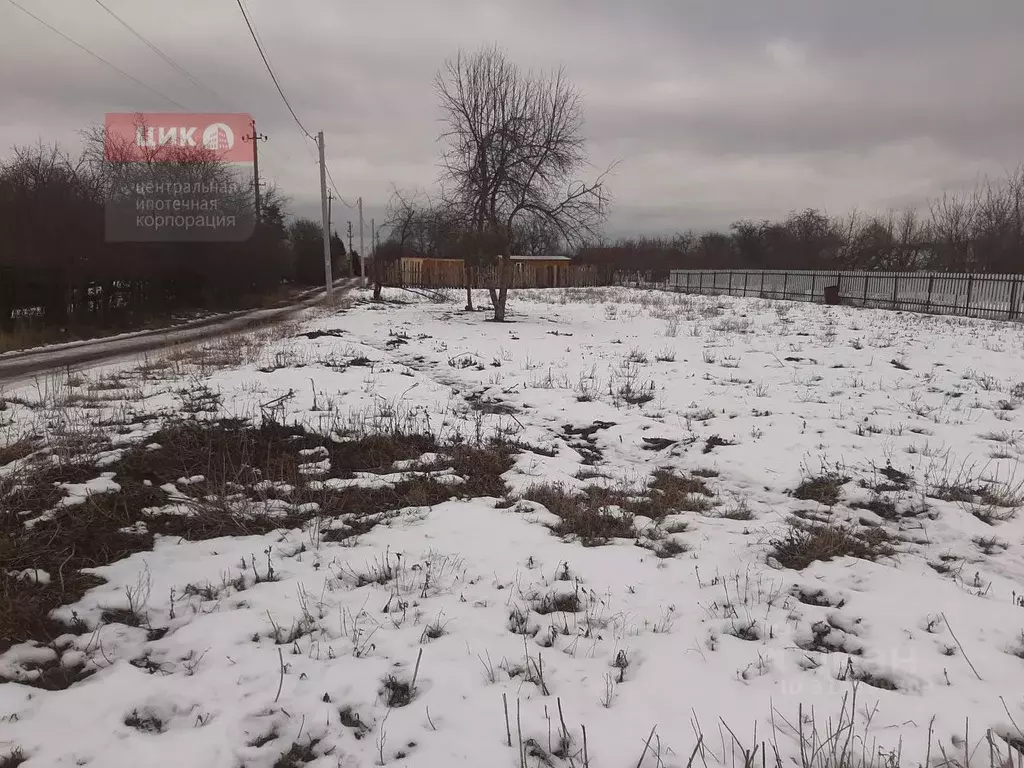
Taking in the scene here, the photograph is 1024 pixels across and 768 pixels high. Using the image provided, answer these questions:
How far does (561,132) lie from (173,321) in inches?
579

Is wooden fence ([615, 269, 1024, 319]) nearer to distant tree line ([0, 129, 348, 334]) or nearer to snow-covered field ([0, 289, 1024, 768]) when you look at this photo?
snow-covered field ([0, 289, 1024, 768])

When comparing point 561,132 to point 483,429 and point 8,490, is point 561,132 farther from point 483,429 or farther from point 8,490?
point 8,490

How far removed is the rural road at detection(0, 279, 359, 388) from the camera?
9.80m

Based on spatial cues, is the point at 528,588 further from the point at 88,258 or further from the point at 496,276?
the point at 496,276

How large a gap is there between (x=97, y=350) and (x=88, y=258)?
18.4 ft

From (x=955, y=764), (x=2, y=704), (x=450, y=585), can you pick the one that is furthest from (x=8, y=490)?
(x=955, y=764)

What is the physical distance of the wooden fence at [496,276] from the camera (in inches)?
1503

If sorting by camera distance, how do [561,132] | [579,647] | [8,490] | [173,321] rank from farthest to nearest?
1. [173,321]
2. [561,132]
3. [8,490]
4. [579,647]

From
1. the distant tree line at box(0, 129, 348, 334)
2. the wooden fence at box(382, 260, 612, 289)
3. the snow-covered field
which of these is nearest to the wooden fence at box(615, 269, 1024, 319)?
the wooden fence at box(382, 260, 612, 289)

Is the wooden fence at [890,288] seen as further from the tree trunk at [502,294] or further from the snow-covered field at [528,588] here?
the tree trunk at [502,294]

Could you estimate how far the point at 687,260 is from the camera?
62.2 meters

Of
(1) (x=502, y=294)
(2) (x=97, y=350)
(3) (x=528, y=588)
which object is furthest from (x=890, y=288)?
(2) (x=97, y=350)

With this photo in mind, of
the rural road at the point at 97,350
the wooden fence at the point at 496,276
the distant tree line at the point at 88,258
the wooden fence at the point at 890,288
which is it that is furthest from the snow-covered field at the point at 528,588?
the wooden fence at the point at 496,276

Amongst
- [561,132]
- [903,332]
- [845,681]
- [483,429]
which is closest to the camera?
[845,681]
